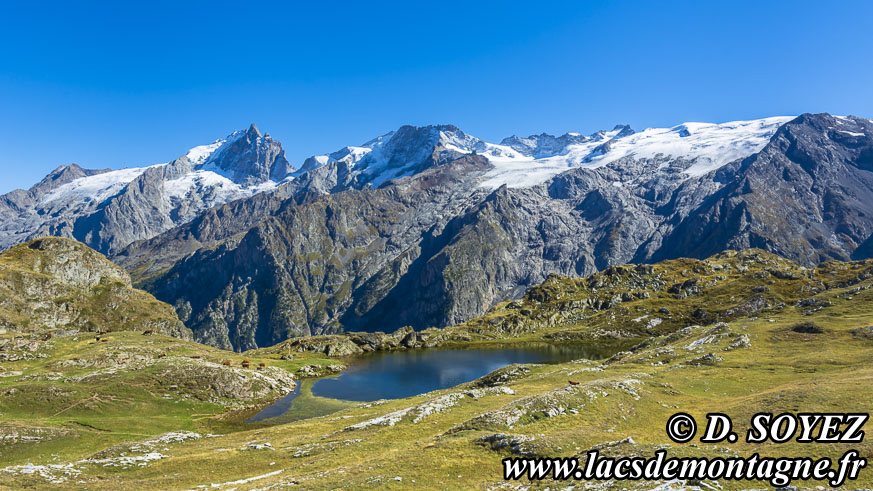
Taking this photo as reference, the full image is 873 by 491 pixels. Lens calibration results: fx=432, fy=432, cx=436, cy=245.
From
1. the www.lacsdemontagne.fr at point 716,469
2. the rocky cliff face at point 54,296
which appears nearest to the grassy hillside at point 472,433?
the www.lacsdemontagne.fr at point 716,469

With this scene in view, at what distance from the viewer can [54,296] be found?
173 m

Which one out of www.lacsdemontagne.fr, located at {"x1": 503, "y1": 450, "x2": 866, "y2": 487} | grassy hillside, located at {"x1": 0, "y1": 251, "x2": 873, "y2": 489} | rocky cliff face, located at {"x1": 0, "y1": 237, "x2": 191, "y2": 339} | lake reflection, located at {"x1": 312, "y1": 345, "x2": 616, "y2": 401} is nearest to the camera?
www.lacsdemontagne.fr, located at {"x1": 503, "y1": 450, "x2": 866, "y2": 487}

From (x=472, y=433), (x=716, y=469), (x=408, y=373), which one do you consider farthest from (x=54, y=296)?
(x=716, y=469)

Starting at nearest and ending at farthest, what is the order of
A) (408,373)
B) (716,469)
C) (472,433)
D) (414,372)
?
(716,469), (472,433), (408,373), (414,372)

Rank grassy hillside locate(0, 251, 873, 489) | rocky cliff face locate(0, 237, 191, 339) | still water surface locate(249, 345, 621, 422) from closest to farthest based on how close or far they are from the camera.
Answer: grassy hillside locate(0, 251, 873, 489), still water surface locate(249, 345, 621, 422), rocky cliff face locate(0, 237, 191, 339)

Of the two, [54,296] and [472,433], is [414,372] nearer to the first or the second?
[472,433]

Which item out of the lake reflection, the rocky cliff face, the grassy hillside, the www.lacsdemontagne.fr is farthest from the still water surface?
the rocky cliff face

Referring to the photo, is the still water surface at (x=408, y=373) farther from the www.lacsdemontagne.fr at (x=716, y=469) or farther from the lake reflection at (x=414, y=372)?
the www.lacsdemontagne.fr at (x=716, y=469)

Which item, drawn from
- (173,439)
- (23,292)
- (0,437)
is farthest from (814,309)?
(23,292)

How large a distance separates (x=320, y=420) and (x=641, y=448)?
2185 inches

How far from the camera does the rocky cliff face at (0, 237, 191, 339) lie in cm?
15288

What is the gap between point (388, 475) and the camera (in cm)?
3047

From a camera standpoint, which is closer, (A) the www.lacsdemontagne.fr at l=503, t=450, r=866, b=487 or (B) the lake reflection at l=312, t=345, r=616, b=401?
(A) the www.lacsdemontagne.fr at l=503, t=450, r=866, b=487

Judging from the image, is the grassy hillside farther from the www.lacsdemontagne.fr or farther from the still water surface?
the still water surface
